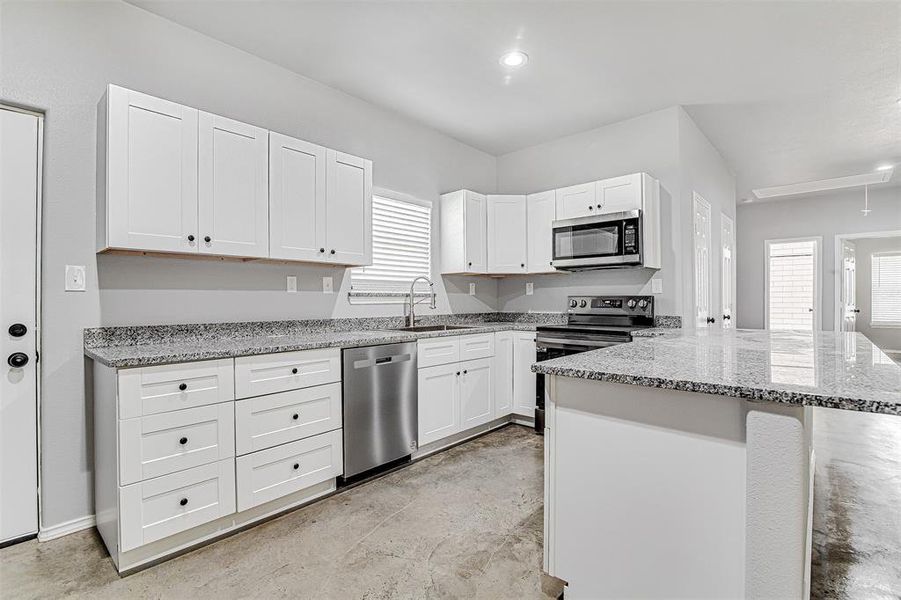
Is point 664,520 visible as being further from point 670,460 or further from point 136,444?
point 136,444

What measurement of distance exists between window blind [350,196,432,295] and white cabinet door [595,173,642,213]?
153 cm

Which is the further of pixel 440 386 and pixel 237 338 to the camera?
pixel 440 386

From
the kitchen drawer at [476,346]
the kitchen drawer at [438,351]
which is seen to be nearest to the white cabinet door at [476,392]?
the kitchen drawer at [476,346]

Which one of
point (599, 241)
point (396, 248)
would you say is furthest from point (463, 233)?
point (599, 241)

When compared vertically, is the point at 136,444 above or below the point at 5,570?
above

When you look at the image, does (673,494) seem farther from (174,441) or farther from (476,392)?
(476,392)

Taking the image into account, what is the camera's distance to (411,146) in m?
3.90

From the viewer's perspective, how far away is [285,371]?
2.28m

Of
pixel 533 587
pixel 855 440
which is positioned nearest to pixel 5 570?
pixel 533 587

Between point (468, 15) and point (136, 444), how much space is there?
267 centimetres

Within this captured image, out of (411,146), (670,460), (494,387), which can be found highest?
(411,146)

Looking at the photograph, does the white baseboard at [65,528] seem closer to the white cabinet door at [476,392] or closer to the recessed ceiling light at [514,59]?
the white cabinet door at [476,392]

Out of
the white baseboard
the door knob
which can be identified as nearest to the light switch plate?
the door knob

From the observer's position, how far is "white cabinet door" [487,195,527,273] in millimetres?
4223
